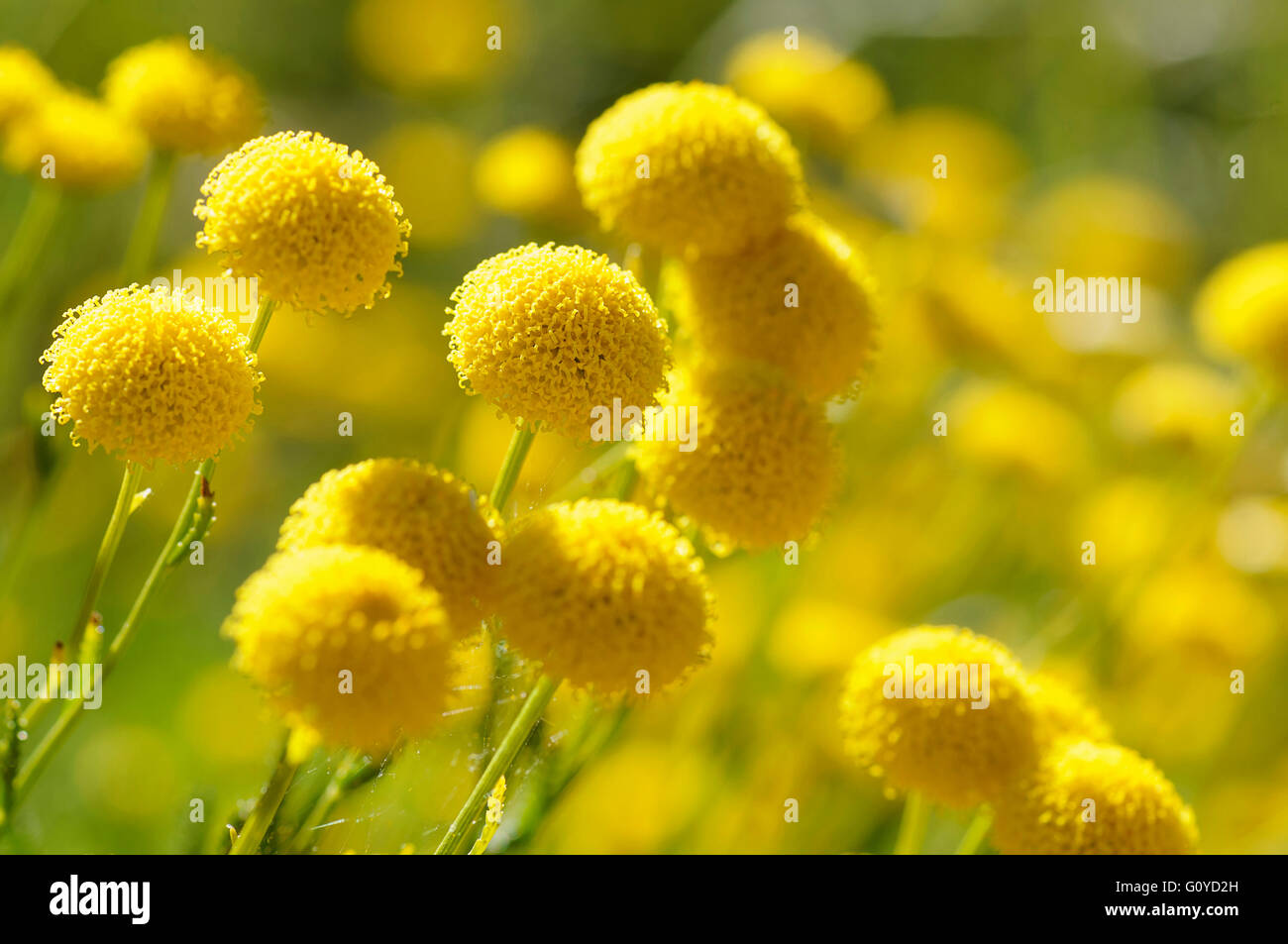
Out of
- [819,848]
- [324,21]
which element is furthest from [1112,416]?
[324,21]

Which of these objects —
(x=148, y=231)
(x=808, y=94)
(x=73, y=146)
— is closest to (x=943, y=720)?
(x=148, y=231)

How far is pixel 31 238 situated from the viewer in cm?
154

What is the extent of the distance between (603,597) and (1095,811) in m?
0.62

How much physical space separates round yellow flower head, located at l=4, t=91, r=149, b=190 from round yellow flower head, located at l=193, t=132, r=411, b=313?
507 mm

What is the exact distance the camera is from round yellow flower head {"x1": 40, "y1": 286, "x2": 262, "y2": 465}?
102 centimetres

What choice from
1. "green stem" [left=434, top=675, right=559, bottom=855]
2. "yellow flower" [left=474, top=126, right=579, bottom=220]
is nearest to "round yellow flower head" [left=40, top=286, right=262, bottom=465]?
"green stem" [left=434, top=675, right=559, bottom=855]

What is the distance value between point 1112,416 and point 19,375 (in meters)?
2.64

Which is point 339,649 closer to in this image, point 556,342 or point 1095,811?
point 556,342

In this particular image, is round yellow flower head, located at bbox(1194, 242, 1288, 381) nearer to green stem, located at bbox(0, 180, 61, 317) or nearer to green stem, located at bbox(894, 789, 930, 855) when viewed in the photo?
green stem, located at bbox(894, 789, 930, 855)

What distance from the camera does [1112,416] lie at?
3.11 metres

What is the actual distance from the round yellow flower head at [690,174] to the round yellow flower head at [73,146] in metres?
0.63

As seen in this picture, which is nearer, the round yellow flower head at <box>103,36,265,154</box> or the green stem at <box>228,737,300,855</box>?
the green stem at <box>228,737,300,855</box>
